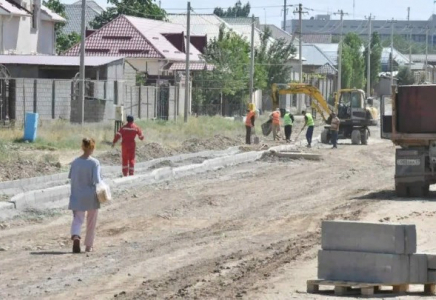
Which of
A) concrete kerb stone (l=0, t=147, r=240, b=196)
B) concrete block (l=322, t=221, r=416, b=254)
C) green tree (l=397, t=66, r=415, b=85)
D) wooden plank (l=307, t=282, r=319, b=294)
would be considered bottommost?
concrete kerb stone (l=0, t=147, r=240, b=196)

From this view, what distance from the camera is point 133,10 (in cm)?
10000

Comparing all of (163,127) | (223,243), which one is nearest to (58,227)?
(223,243)

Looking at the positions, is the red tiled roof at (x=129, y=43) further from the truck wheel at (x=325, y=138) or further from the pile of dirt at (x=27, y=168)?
the pile of dirt at (x=27, y=168)

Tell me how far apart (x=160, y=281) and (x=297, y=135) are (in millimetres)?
44256

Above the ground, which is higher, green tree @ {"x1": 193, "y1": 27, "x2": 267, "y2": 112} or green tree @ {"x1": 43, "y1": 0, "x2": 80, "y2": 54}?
green tree @ {"x1": 43, "y1": 0, "x2": 80, "y2": 54}

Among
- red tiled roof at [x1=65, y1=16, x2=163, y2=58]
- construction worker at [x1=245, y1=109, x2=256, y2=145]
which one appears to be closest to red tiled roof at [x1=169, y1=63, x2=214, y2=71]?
red tiled roof at [x1=65, y1=16, x2=163, y2=58]

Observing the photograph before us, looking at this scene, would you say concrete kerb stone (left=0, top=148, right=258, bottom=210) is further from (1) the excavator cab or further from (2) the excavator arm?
(2) the excavator arm

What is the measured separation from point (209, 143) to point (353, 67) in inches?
3236

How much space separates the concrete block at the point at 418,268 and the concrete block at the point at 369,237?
0.09m

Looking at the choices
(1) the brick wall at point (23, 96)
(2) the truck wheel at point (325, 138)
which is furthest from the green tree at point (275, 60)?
(1) the brick wall at point (23, 96)

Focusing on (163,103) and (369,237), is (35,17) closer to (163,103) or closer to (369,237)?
(163,103)

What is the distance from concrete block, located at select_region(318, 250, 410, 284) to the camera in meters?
13.2

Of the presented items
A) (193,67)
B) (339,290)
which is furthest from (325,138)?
(339,290)

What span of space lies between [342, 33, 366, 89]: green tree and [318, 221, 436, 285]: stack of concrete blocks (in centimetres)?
10702
